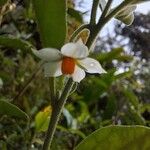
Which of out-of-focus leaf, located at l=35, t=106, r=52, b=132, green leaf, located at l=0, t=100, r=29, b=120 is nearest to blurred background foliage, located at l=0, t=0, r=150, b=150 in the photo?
out-of-focus leaf, located at l=35, t=106, r=52, b=132

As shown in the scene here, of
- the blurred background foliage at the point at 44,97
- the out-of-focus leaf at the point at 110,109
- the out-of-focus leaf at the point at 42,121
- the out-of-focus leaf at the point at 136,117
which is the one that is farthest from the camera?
the out-of-focus leaf at the point at 110,109

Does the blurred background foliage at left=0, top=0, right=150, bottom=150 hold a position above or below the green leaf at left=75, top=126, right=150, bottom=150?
below

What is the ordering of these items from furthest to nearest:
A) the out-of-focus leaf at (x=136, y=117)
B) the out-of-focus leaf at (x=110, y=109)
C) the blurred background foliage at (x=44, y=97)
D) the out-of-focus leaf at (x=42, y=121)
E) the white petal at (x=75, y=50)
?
the out-of-focus leaf at (x=110, y=109)
the out-of-focus leaf at (x=136, y=117)
the blurred background foliage at (x=44, y=97)
the out-of-focus leaf at (x=42, y=121)
the white petal at (x=75, y=50)

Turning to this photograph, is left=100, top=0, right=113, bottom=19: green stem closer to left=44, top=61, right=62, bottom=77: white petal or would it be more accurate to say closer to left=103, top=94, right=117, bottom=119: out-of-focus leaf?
left=44, top=61, right=62, bottom=77: white petal

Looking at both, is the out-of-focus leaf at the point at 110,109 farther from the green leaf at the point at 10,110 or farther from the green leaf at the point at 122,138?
the green leaf at the point at 122,138

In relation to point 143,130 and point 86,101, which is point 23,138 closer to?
point 86,101

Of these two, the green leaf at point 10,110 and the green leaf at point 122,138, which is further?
the green leaf at point 10,110

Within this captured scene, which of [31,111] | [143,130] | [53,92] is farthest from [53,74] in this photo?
[31,111]

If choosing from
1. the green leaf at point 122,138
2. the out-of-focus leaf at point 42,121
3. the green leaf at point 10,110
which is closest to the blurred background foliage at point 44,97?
the out-of-focus leaf at point 42,121
